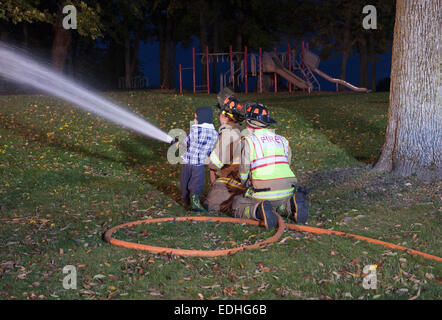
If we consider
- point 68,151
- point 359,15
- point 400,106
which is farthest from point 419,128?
point 359,15

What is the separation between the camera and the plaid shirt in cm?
837

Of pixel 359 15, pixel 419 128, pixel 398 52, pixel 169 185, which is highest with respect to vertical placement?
pixel 359 15

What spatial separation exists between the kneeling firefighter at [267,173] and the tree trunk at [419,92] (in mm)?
3845

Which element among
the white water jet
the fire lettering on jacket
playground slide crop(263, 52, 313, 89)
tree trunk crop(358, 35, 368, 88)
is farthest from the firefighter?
tree trunk crop(358, 35, 368, 88)

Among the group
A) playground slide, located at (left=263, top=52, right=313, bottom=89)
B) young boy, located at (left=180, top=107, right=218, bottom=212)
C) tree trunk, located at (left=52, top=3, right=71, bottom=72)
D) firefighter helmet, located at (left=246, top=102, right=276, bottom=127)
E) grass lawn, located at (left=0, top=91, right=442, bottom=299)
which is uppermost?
tree trunk, located at (left=52, top=3, right=71, bottom=72)

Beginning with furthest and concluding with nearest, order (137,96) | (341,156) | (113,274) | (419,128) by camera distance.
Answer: (137,96), (341,156), (419,128), (113,274)

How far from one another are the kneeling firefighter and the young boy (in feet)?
3.71

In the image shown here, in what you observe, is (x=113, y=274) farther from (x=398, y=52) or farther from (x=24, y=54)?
(x=24, y=54)

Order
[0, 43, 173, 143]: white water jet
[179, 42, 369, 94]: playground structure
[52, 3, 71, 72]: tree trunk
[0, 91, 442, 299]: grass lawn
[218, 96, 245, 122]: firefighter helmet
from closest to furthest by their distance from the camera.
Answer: [0, 91, 442, 299]: grass lawn, [218, 96, 245, 122]: firefighter helmet, [0, 43, 173, 143]: white water jet, [52, 3, 71, 72]: tree trunk, [179, 42, 369, 94]: playground structure

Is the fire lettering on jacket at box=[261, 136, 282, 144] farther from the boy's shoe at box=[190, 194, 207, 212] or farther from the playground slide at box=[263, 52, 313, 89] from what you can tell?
the playground slide at box=[263, 52, 313, 89]

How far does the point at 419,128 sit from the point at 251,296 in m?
6.68

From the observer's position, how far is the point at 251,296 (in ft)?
16.4
